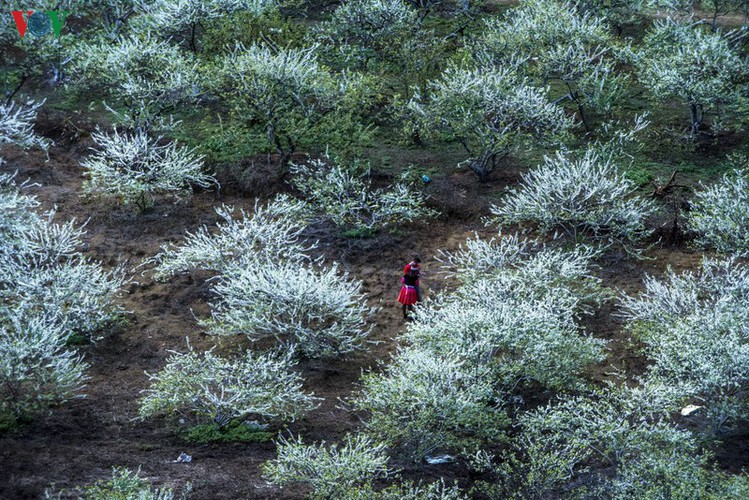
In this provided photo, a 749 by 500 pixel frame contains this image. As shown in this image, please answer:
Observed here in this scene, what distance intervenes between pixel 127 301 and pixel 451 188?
7.23 metres

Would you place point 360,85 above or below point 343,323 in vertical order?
above

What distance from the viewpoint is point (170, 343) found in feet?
53.0

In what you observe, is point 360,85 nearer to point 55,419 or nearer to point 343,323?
point 343,323

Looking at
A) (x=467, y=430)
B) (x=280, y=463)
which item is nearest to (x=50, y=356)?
(x=280, y=463)

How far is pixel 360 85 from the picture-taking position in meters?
21.6

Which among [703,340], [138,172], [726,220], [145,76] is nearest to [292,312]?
[703,340]

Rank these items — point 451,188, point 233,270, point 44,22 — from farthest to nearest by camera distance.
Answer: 1. point 44,22
2. point 451,188
3. point 233,270

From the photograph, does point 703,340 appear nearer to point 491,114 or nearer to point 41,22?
point 491,114

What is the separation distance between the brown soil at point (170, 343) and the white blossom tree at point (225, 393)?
36 centimetres

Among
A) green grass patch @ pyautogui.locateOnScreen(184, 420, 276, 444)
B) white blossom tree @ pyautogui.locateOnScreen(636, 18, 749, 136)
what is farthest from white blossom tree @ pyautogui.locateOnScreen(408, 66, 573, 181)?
green grass patch @ pyautogui.locateOnScreen(184, 420, 276, 444)

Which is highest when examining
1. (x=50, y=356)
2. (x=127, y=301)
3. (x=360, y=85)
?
(x=360, y=85)

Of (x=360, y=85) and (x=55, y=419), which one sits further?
(x=360, y=85)

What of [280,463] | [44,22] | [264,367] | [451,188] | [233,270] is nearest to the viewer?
[280,463]

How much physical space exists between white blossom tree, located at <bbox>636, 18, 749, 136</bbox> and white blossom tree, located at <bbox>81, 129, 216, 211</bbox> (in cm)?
990
